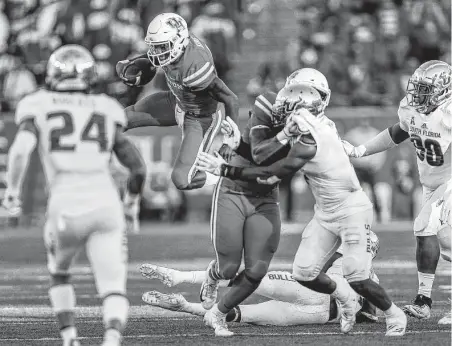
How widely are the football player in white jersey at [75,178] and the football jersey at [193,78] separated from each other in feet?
8.07

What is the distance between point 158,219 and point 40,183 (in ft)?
6.11

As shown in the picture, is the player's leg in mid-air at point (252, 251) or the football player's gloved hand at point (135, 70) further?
the football player's gloved hand at point (135, 70)

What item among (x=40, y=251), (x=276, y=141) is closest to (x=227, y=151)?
(x=276, y=141)

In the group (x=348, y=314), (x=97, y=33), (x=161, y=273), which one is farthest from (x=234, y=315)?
(x=97, y=33)

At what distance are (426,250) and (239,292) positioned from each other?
5.65 ft

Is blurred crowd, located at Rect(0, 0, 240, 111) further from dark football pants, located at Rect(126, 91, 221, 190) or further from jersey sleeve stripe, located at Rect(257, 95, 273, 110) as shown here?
jersey sleeve stripe, located at Rect(257, 95, 273, 110)

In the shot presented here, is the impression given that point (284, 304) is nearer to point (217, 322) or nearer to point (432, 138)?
point (217, 322)

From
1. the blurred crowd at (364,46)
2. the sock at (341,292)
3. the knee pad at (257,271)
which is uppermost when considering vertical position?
the blurred crowd at (364,46)

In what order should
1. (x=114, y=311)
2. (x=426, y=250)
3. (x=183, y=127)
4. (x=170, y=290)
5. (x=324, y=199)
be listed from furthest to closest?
(x=170, y=290)
(x=183, y=127)
(x=426, y=250)
(x=324, y=199)
(x=114, y=311)

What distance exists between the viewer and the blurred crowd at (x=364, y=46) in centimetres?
1659

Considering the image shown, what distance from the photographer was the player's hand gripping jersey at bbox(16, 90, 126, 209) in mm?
5801

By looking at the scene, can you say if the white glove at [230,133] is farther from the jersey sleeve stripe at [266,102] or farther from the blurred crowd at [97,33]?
the blurred crowd at [97,33]

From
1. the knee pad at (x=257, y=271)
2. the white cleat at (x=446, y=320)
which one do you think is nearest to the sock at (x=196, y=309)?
the knee pad at (x=257, y=271)

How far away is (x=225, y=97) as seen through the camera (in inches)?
330
